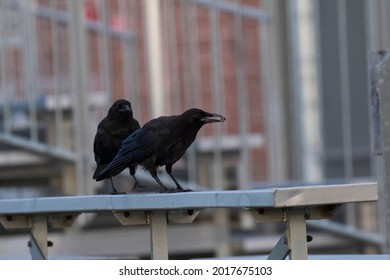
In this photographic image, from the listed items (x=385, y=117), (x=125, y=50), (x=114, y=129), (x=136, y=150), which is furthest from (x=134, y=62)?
(x=385, y=117)

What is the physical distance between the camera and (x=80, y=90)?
261 inches

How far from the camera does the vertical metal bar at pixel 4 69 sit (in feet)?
22.2

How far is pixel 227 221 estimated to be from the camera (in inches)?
274

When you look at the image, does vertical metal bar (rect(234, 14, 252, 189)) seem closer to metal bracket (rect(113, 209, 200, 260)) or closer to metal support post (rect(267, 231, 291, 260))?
metal bracket (rect(113, 209, 200, 260))

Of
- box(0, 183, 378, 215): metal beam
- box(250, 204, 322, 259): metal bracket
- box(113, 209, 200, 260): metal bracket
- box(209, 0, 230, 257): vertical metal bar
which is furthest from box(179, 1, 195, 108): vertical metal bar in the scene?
box(250, 204, 322, 259): metal bracket

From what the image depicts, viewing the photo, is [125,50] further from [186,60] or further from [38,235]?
[38,235]

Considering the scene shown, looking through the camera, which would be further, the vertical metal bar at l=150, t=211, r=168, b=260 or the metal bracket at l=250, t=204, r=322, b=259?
the vertical metal bar at l=150, t=211, r=168, b=260

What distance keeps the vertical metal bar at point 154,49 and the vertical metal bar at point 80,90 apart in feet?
1.04

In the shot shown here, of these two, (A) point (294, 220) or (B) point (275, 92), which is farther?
(B) point (275, 92)

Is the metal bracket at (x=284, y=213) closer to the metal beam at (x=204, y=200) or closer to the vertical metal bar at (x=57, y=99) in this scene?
the metal beam at (x=204, y=200)

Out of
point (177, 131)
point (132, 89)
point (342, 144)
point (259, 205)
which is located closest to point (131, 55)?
point (132, 89)

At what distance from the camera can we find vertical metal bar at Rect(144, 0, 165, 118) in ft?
22.2

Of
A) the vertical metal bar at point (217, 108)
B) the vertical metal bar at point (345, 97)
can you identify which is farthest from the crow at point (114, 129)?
the vertical metal bar at point (345, 97)

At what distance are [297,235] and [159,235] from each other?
1.17 feet
